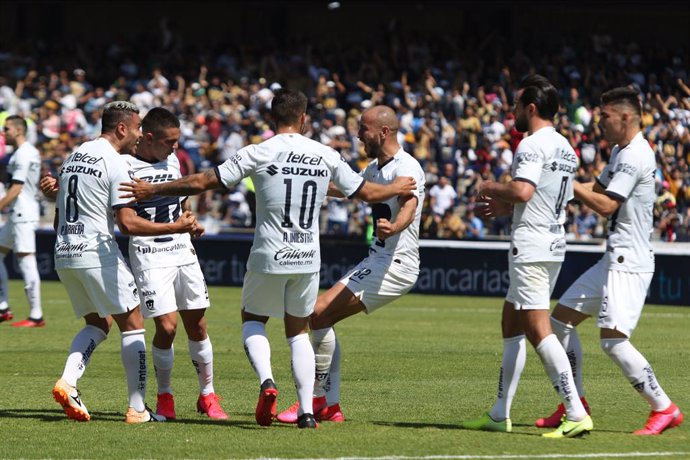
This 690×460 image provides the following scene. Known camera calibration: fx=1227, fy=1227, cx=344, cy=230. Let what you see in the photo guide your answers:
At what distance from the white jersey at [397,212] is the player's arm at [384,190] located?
43 centimetres

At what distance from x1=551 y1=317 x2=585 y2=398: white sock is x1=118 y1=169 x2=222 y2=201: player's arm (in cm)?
270

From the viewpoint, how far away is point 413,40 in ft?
126

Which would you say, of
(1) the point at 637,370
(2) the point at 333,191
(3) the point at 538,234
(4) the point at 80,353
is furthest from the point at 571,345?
(4) the point at 80,353

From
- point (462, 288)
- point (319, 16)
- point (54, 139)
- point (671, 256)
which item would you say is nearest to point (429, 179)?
point (462, 288)

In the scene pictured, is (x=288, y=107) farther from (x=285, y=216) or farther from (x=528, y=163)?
(x=528, y=163)

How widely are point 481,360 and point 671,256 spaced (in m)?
10.0

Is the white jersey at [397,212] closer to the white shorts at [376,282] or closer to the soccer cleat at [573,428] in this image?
the white shorts at [376,282]

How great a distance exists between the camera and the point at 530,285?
834cm

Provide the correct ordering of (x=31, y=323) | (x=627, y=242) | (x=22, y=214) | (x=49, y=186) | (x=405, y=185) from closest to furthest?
(x=627, y=242)
(x=405, y=185)
(x=49, y=186)
(x=22, y=214)
(x=31, y=323)

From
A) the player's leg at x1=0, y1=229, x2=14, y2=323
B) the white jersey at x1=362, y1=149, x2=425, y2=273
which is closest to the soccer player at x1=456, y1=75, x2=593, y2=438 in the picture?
the white jersey at x1=362, y1=149, x2=425, y2=273

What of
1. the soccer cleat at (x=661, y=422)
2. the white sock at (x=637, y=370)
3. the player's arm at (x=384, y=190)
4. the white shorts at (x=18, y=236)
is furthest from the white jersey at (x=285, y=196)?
the white shorts at (x=18, y=236)

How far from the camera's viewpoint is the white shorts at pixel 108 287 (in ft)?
29.6

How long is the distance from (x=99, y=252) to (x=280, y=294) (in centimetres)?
147

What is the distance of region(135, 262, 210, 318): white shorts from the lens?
30.3 feet
